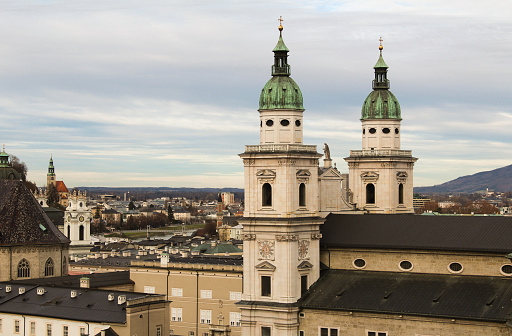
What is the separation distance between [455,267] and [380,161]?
21.7 m

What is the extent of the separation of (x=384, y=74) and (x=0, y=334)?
4171 cm

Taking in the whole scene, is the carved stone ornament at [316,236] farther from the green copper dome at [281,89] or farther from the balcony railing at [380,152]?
the balcony railing at [380,152]

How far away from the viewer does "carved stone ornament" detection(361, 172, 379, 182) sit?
86.3 m

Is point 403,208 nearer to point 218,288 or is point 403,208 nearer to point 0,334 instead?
point 218,288

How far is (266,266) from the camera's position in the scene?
67.9 m

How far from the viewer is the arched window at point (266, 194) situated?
68.5m

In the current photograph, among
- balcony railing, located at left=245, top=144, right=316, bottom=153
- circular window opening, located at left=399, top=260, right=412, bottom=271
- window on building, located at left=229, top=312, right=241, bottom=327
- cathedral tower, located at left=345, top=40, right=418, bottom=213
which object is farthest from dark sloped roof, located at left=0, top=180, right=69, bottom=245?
circular window opening, located at left=399, top=260, right=412, bottom=271

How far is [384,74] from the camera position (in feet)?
289

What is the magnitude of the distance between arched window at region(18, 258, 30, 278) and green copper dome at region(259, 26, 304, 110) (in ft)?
137

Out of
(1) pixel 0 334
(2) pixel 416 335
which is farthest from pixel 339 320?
(1) pixel 0 334

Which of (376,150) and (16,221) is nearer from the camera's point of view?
(376,150)

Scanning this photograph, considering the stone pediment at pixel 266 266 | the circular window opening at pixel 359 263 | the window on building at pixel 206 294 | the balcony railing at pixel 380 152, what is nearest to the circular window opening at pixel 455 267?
the circular window opening at pixel 359 263

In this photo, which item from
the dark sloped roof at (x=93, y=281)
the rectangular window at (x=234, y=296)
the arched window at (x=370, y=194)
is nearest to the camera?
the rectangular window at (x=234, y=296)

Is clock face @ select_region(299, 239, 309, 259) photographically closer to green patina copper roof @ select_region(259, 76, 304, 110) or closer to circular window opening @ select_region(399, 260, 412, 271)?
circular window opening @ select_region(399, 260, 412, 271)
